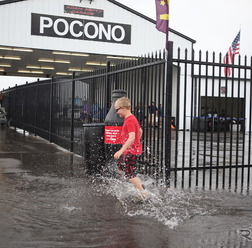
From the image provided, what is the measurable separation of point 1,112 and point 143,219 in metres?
22.5

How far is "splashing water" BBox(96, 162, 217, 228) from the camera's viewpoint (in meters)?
5.25

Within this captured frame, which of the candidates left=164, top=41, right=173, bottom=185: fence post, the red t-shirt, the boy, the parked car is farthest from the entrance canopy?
the red t-shirt

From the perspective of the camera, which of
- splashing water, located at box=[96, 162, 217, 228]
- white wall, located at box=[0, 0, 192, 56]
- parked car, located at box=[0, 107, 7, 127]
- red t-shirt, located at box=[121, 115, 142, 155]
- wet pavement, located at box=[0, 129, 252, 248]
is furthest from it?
parked car, located at box=[0, 107, 7, 127]

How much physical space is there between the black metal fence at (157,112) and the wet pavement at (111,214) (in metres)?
0.77

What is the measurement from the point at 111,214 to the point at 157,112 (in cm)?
337

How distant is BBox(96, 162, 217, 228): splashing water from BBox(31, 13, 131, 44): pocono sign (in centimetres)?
1936

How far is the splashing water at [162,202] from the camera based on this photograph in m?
5.25

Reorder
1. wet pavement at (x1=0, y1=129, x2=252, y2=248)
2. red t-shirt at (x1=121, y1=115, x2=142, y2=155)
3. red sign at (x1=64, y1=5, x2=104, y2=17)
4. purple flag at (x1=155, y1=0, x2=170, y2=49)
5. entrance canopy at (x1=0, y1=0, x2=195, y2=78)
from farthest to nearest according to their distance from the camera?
red sign at (x1=64, y1=5, x2=104, y2=17)
entrance canopy at (x1=0, y1=0, x2=195, y2=78)
purple flag at (x1=155, y1=0, x2=170, y2=49)
red t-shirt at (x1=121, y1=115, x2=142, y2=155)
wet pavement at (x1=0, y1=129, x2=252, y2=248)

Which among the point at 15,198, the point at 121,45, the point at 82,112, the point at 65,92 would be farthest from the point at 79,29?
the point at 15,198

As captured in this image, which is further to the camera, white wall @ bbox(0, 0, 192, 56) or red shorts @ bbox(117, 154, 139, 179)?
white wall @ bbox(0, 0, 192, 56)

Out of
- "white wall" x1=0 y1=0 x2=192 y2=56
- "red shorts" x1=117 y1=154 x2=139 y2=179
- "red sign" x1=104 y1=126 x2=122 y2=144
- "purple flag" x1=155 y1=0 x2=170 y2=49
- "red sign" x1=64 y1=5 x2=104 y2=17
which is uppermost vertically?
"red sign" x1=64 y1=5 x2=104 y2=17

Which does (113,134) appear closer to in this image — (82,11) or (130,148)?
(130,148)

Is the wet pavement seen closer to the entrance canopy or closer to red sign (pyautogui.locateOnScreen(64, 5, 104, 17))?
the entrance canopy

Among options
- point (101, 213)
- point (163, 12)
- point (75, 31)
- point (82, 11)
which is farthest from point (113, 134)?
point (82, 11)
